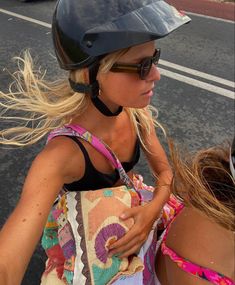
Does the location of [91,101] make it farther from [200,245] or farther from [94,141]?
[200,245]

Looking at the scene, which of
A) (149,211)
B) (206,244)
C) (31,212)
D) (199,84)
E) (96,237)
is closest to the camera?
(206,244)

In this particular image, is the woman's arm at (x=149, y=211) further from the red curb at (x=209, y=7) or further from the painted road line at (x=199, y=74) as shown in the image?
the red curb at (x=209, y=7)

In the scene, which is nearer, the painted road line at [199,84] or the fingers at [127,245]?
the fingers at [127,245]

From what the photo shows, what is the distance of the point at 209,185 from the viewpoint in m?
1.48

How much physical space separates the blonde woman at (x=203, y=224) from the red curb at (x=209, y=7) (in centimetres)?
660

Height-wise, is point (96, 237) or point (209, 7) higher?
point (96, 237)

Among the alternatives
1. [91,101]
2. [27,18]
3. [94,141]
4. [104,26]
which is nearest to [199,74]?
[27,18]

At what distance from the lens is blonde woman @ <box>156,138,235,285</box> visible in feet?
4.57

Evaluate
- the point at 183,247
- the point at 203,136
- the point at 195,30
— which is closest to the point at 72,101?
the point at 183,247

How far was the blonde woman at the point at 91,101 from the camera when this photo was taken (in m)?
1.57

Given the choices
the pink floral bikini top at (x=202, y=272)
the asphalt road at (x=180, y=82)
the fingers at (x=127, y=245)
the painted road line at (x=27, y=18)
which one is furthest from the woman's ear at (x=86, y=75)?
the painted road line at (x=27, y=18)

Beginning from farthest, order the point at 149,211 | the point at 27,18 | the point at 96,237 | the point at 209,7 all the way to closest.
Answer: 1. the point at 209,7
2. the point at 27,18
3. the point at 149,211
4. the point at 96,237

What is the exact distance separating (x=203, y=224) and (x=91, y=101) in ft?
2.75

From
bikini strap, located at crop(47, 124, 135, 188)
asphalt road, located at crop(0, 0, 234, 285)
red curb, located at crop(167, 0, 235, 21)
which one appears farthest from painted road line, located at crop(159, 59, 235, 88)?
bikini strap, located at crop(47, 124, 135, 188)
